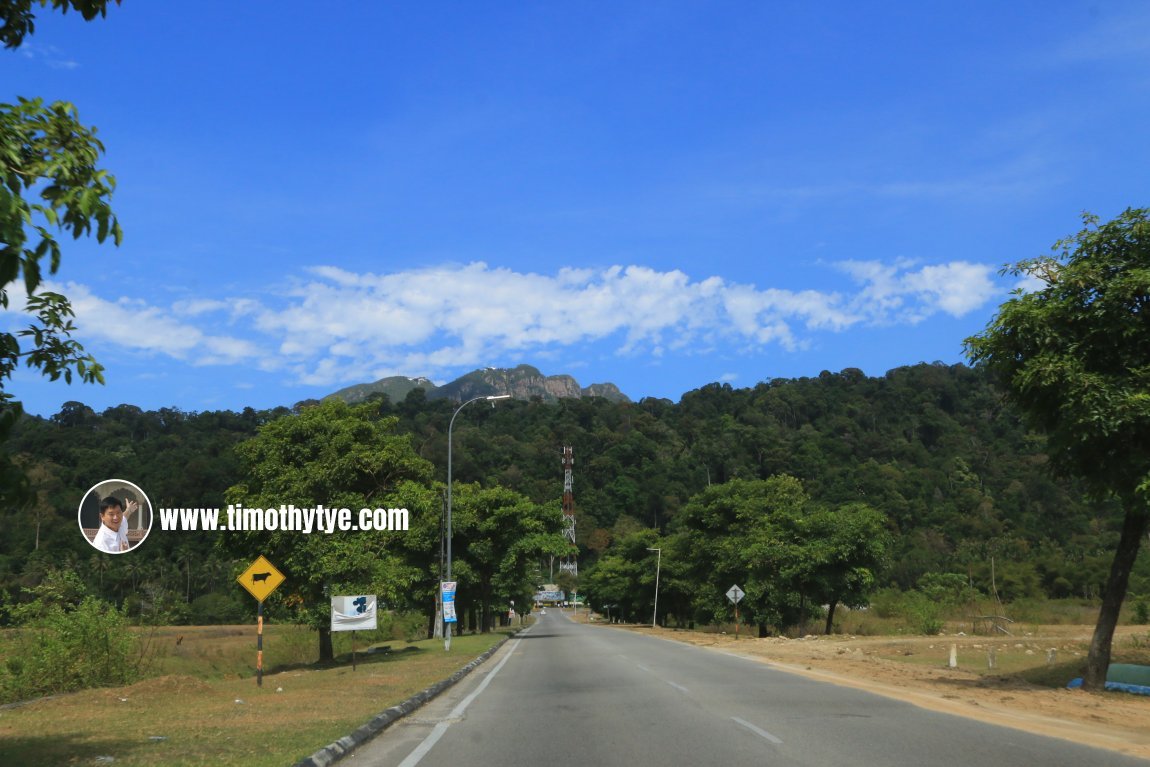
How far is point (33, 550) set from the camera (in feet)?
238

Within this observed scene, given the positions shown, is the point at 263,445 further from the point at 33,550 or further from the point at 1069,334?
the point at 33,550

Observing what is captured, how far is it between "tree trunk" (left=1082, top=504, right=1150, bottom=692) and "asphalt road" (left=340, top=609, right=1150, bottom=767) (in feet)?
15.1

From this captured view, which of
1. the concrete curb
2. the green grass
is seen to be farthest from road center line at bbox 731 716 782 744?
the green grass

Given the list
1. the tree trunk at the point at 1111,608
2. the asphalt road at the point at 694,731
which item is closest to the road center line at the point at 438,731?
the asphalt road at the point at 694,731

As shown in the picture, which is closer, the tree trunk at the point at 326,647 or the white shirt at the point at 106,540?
the white shirt at the point at 106,540

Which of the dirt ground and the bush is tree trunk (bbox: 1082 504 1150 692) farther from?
the bush

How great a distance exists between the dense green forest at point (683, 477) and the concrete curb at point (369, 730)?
1007cm

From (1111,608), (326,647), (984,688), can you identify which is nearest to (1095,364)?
(1111,608)

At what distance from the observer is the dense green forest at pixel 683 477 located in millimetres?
72500

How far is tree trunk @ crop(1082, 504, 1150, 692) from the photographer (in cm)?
1741

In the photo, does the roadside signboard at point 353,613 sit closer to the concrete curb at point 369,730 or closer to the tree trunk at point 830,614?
the concrete curb at point 369,730

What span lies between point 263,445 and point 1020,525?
9278 cm

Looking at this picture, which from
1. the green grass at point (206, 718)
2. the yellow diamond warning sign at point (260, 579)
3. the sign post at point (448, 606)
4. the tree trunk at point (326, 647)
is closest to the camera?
→ the green grass at point (206, 718)

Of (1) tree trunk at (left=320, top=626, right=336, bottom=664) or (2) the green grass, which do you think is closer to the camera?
(2) the green grass
